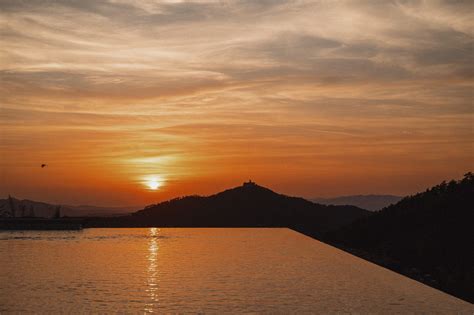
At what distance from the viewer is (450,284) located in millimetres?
19750

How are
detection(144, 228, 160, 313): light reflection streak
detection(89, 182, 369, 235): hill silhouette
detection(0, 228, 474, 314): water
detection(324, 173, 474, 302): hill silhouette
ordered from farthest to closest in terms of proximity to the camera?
detection(89, 182, 369, 235): hill silhouette
detection(324, 173, 474, 302): hill silhouette
detection(0, 228, 474, 314): water
detection(144, 228, 160, 313): light reflection streak

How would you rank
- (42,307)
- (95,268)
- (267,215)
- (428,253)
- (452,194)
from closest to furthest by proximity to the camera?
(42,307) < (95,268) < (428,253) < (452,194) < (267,215)

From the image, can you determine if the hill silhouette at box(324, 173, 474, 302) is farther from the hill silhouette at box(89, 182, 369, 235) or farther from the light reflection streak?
the hill silhouette at box(89, 182, 369, 235)

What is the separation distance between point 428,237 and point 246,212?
33.2 metres

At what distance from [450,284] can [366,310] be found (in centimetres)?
598

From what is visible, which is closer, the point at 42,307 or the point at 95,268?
the point at 42,307

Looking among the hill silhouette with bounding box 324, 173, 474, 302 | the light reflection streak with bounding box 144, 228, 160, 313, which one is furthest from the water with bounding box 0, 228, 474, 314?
the hill silhouette with bounding box 324, 173, 474, 302

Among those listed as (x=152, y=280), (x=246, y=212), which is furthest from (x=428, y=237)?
(x=246, y=212)

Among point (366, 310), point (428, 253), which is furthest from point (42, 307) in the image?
point (428, 253)

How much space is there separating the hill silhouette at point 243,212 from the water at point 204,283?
29.3m

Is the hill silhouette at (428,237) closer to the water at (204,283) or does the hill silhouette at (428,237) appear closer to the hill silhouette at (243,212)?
the water at (204,283)

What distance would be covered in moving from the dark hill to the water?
2954 cm

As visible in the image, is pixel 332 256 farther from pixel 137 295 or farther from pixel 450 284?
pixel 137 295

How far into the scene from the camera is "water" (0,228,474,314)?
15.4 m
